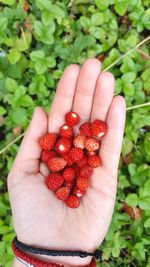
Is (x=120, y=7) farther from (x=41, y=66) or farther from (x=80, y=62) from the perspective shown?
(x=41, y=66)

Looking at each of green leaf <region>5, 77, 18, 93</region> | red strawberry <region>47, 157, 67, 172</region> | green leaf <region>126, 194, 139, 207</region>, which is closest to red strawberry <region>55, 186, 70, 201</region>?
red strawberry <region>47, 157, 67, 172</region>

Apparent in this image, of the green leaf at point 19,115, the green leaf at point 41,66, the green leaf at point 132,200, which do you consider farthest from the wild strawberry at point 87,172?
the green leaf at point 41,66

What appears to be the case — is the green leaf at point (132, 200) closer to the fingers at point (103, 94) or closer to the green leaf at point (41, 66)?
the fingers at point (103, 94)

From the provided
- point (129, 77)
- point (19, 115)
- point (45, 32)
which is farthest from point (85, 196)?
point (45, 32)

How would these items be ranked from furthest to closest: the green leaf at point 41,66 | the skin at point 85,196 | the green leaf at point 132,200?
the green leaf at point 41,66 < the green leaf at point 132,200 < the skin at point 85,196

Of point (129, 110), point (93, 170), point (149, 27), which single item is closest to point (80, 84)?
point (93, 170)

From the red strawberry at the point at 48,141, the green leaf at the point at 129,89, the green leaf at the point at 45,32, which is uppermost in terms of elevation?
the green leaf at the point at 45,32

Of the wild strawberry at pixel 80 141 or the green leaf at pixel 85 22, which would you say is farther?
the green leaf at pixel 85 22

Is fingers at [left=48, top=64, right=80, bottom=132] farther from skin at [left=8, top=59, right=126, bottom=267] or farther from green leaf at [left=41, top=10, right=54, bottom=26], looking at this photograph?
green leaf at [left=41, top=10, right=54, bottom=26]
